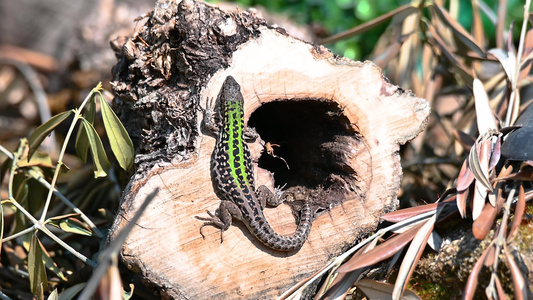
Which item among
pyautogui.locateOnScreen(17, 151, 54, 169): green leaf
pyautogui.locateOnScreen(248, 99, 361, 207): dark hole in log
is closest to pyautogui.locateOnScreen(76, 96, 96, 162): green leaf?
pyautogui.locateOnScreen(17, 151, 54, 169): green leaf

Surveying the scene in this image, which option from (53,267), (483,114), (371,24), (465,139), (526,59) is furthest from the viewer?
(371,24)

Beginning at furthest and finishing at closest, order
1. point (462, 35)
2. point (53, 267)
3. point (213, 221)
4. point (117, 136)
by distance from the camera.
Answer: point (462, 35), point (53, 267), point (117, 136), point (213, 221)

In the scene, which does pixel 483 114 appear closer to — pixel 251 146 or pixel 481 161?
pixel 481 161

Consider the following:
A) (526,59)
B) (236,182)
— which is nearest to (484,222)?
(236,182)

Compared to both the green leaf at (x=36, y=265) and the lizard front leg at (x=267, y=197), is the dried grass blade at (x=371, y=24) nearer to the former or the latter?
the lizard front leg at (x=267, y=197)

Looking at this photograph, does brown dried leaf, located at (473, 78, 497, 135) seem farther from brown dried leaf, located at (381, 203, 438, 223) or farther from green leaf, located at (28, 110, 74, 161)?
green leaf, located at (28, 110, 74, 161)

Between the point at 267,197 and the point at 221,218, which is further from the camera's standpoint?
the point at 267,197

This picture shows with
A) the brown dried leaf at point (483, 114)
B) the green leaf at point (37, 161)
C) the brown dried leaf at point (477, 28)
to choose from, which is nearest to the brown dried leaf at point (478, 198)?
the brown dried leaf at point (483, 114)
